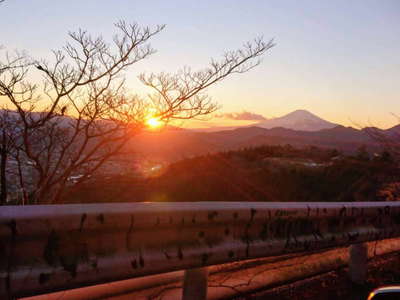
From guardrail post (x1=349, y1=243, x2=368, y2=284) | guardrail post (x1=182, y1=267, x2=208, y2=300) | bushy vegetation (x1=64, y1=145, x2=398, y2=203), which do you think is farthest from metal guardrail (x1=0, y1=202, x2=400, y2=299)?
bushy vegetation (x1=64, y1=145, x2=398, y2=203)

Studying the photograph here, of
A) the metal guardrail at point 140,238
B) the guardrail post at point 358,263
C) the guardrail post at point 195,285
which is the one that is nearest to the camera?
the metal guardrail at point 140,238

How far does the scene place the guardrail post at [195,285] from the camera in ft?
7.49

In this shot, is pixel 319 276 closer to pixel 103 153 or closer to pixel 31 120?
pixel 103 153

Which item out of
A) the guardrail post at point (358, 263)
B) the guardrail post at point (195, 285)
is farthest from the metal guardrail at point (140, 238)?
the guardrail post at point (358, 263)

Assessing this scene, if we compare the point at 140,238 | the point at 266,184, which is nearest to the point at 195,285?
the point at 140,238

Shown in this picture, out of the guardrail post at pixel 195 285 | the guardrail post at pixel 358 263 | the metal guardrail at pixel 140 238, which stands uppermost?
the metal guardrail at pixel 140 238

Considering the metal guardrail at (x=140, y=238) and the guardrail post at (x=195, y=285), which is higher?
the metal guardrail at (x=140, y=238)

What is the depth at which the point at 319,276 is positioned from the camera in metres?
3.54

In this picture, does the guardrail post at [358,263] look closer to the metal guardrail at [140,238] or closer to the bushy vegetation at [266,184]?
the metal guardrail at [140,238]

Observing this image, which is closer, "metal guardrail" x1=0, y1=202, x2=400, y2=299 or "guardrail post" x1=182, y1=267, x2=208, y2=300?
"metal guardrail" x1=0, y1=202, x2=400, y2=299

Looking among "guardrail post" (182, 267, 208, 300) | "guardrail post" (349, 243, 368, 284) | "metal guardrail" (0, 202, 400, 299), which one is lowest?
"guardrail post" (349, 243, 368, 284)

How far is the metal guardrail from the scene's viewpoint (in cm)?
143

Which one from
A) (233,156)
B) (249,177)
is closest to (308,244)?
(249,177)

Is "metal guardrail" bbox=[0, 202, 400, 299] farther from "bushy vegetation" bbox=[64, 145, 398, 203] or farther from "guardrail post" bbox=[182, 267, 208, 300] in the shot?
"bushy vegetation" bbox=[64, 145, 398, 203]
